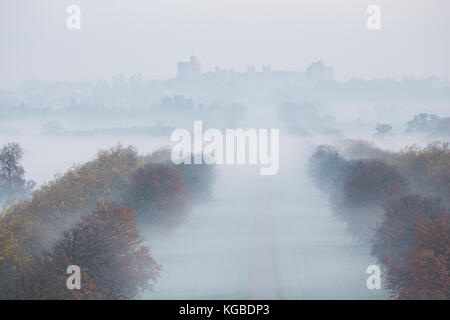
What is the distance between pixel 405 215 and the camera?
43.9 metres

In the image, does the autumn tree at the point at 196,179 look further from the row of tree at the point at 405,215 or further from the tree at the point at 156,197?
the row of tree at the point at 405,215

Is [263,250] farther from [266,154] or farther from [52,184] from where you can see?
[266,154]

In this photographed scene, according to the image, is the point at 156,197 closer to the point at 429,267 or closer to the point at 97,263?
A: the point at 97,263

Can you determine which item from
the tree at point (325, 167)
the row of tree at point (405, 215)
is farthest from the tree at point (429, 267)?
the tree at point (325, 167)

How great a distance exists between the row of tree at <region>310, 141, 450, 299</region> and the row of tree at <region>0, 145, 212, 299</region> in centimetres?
1532

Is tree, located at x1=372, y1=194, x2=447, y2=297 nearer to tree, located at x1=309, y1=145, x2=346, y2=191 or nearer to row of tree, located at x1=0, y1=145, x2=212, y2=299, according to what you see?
row of tree, located at x1=0, y1=145, x2=212, y2=299

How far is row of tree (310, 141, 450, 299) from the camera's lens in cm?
3369

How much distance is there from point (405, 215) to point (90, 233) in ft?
71.1

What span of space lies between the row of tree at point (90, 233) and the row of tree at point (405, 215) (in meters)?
15.3

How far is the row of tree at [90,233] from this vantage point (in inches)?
1265

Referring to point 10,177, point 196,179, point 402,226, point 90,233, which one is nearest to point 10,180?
point 10,177

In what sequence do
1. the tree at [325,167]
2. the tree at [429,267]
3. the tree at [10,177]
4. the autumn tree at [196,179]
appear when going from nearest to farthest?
the tree at [429,267], the autumn tree at [196,179], the tree at [325,167], the tree at [10,177]

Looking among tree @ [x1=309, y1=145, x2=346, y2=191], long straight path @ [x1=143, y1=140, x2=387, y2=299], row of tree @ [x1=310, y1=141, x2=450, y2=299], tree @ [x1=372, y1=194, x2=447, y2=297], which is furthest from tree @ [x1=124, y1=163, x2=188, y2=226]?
tree @ [x1=309, y1=145, x2=346, y2=191]
